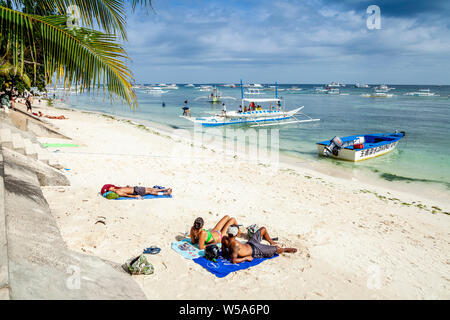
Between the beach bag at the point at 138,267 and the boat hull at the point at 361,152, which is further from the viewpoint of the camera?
the boat hull at the point at 361,152

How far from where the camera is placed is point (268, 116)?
3042cm

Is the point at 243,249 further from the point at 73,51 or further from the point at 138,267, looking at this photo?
the point at 73,51

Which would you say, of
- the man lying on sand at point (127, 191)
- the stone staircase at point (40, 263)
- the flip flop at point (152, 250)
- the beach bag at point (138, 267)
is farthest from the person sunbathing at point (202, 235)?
the man lying on sand at point (127, 191)

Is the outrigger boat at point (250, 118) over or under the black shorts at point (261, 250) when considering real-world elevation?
over

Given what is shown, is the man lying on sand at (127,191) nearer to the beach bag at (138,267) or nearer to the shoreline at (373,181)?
the beach bag at (138,267)

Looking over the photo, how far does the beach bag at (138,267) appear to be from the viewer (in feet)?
13.7

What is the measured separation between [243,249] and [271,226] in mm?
1856

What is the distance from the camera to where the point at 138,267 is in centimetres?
420

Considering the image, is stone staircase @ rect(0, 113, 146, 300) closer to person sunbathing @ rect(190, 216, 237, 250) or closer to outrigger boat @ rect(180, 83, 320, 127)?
person sunbathing @ rect(190, 216, 237, 250)

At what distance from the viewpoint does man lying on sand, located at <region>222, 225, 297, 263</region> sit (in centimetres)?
487

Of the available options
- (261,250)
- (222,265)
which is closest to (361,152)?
(261,250)

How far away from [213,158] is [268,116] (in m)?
17.6

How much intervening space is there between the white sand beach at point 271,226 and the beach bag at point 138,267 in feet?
0.31

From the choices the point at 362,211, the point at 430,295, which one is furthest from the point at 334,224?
the point at 430,295
